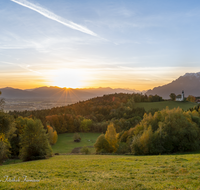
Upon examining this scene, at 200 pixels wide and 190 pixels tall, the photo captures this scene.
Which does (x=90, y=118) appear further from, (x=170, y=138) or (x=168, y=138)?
(x=170, y=138)

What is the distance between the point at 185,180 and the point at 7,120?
25.9 meters

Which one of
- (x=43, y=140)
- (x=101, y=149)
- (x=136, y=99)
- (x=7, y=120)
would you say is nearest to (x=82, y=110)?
(x=136, y=99)

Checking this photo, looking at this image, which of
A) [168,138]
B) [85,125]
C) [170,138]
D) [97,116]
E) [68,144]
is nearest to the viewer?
[170,138]

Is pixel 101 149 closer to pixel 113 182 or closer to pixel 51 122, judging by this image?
pixel 113 182

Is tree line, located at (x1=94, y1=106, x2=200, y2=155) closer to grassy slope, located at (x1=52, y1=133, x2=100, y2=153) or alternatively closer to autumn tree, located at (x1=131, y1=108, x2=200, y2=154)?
autumn tree, located at (x1=131, y1=108, x2=200, y2=154)

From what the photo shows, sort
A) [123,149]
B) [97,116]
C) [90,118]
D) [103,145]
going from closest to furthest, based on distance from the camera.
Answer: [123,149] < [103,145] < [90,118] < [97,116]

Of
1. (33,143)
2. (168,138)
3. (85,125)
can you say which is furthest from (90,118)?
(33,143)

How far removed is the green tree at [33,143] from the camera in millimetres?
36469

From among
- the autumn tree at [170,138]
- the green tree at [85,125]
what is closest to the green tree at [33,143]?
the autumn tree at [170,138]

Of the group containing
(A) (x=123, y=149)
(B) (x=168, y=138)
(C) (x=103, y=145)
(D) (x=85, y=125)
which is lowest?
(D) (x=85, y=125)

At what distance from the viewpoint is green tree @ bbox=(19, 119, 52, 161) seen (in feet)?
120

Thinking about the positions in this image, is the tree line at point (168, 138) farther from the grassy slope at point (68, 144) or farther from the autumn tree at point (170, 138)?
the grassy slope at point (68, 144)

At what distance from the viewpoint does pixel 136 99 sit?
172000mm

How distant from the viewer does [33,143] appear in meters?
36.9
